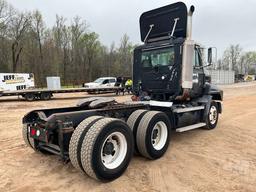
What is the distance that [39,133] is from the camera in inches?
174

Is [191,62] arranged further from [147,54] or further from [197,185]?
[197,185]

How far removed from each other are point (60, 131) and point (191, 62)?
153 inches

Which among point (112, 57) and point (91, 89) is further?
point (112, 57)

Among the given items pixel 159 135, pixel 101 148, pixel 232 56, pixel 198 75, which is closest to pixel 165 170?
pixel 159 135

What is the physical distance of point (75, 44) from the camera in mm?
49719

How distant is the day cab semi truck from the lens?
13.0 feet

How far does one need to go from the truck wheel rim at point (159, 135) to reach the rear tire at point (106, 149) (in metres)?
0.99

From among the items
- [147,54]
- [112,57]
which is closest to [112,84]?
[147,54]

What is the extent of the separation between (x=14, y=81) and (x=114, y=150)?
22.4 meters

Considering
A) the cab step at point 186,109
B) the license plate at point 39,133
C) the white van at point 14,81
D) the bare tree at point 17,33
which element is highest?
the bare tree at point 17,33

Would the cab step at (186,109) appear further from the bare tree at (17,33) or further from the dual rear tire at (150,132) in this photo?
the bare tree at (17,33)

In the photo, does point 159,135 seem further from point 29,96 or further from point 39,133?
point 29,96

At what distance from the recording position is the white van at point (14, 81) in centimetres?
2262

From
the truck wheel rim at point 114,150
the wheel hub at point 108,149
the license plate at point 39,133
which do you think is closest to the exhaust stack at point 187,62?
the truck wheel rim at point 114,150
